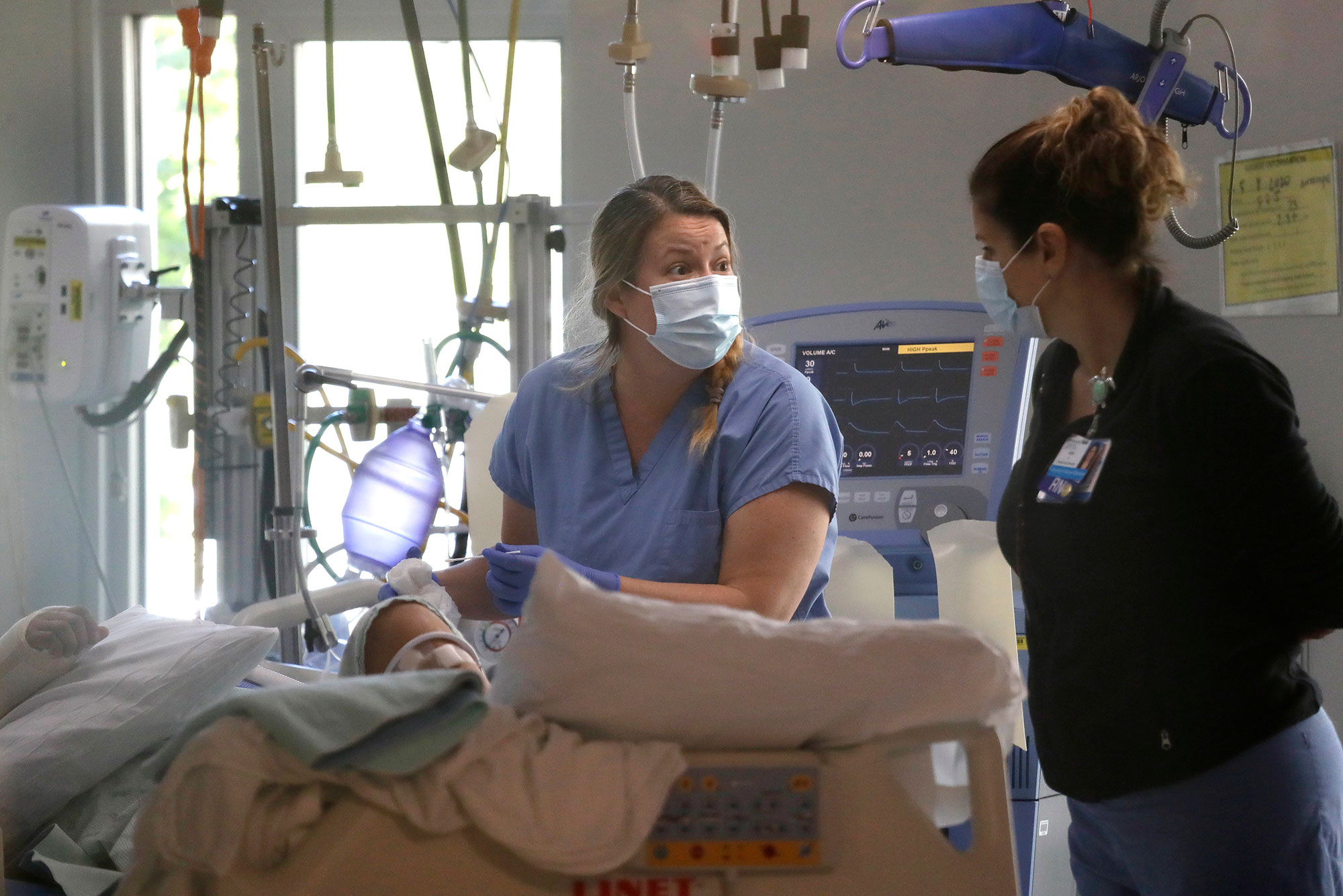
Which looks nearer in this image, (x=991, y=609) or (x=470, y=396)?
(x=991, y=609)

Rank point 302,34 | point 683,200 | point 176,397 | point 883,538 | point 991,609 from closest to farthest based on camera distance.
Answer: point 683,200
point 991,609
point 883,538
point 176,397
point 302,34

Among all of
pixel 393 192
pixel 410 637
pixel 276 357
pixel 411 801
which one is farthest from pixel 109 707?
pixel 393 192

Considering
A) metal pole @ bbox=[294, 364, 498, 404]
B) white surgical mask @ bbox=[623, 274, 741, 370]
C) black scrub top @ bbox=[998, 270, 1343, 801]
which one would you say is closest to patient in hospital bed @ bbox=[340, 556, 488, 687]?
white surgical mask @ bbox=[623, 274, 741, 370]

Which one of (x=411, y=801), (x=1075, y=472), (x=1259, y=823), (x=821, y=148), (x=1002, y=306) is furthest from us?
(x=821, y=148)

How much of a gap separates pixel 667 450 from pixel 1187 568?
68 centimetres

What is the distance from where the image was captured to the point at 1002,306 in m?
1.49

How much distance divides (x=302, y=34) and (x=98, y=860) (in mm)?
2255

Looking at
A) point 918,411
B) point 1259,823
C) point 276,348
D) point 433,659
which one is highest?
point 276,348

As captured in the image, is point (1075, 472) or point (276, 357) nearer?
point (1075, 472)

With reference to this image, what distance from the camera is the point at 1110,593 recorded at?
1.18 m

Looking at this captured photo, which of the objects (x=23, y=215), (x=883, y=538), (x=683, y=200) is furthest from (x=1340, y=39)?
(x=23, y=215)

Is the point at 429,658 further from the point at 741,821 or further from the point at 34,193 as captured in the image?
the point at 34,193

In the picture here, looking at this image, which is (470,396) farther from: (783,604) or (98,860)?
(98,860)

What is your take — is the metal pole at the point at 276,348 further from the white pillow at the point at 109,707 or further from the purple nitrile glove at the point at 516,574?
the purple nitrile glove at the point at 516,574
